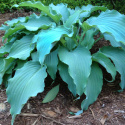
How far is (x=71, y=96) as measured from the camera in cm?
239

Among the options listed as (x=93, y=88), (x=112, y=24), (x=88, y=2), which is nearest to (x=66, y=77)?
(x=93, y=88)

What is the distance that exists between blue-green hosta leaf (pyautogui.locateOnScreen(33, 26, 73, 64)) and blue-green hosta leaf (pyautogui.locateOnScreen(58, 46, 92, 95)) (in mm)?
218

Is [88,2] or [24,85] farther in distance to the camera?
[88,2]

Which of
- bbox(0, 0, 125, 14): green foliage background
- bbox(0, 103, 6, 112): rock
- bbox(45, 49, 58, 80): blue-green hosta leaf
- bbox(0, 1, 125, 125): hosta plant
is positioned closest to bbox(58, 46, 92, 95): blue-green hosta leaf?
bbox(0, 1, 125, 125): hosta plant

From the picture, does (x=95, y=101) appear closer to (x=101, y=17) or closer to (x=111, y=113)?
(x=111, y=113)

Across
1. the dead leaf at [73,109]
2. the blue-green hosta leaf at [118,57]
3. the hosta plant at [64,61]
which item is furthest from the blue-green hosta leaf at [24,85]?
the blue-green hosta leaf at [118,57]

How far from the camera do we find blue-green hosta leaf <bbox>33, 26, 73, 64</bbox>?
2.03 metres

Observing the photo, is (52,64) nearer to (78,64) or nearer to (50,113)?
(78,64)

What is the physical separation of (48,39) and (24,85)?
1.88 feet

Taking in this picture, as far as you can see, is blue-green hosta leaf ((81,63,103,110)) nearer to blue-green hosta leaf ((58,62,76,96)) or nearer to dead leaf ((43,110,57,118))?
blue-green hosta leaf ((58,62,76,96))

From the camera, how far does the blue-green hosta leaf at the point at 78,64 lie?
2.03m

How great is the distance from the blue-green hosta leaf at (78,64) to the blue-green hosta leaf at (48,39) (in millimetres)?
218

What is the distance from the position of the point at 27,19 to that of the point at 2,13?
273 cm

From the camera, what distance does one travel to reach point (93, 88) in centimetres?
221
